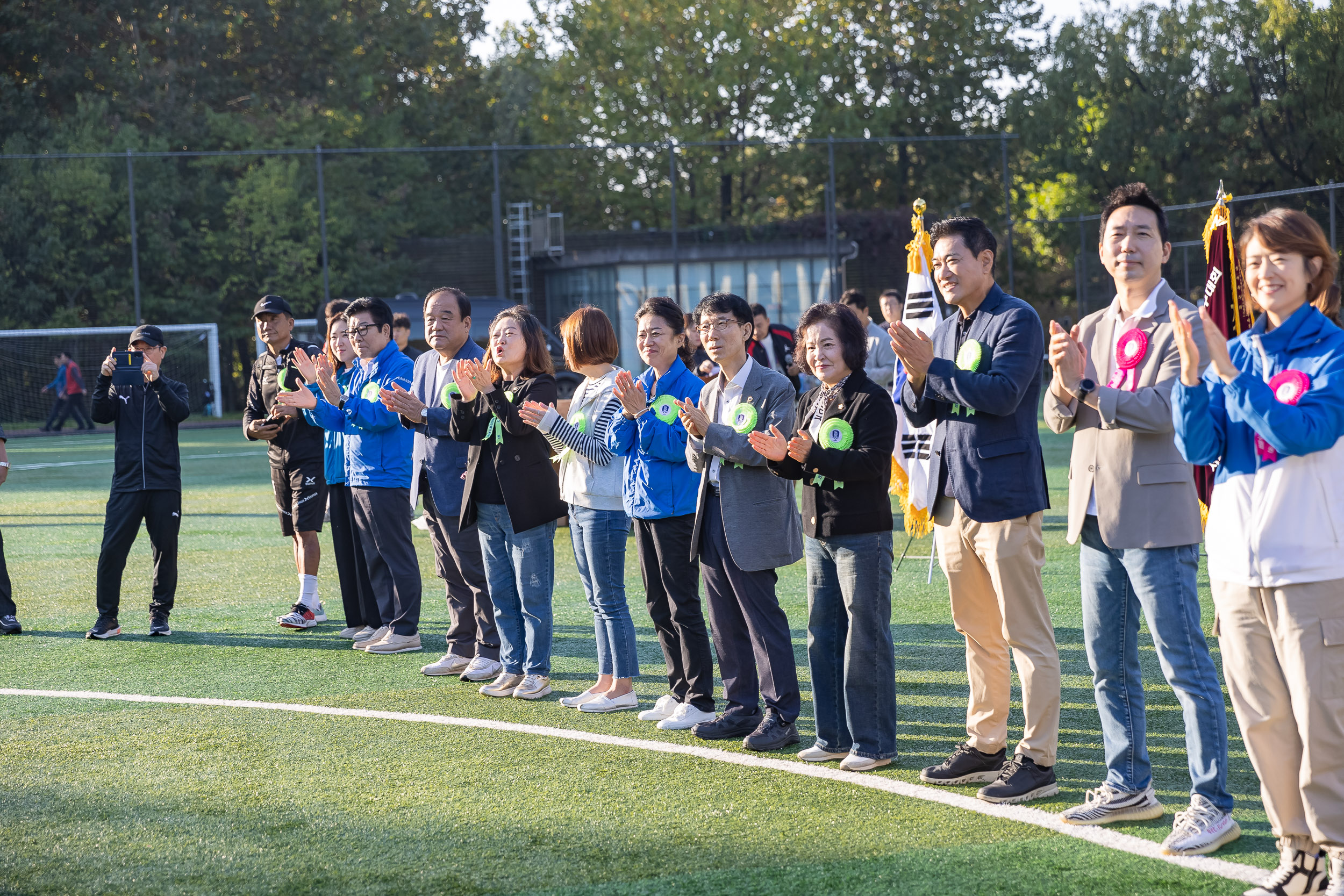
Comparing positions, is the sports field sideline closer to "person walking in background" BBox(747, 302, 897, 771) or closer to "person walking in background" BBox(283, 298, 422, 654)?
"person walking in background" BBox(747, 302, 897, 771)

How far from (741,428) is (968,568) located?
42.4 inches

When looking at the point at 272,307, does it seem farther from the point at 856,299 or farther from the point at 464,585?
the point at 856,299

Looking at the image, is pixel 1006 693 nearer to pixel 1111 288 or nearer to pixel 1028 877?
pixel 1028 877

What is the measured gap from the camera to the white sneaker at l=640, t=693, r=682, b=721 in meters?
5.76

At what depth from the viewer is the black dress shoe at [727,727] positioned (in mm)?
5422

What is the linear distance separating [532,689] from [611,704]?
470mm

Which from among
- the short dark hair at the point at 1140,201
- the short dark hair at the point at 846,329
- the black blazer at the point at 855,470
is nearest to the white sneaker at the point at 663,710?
the black blazer at the point at 855,470

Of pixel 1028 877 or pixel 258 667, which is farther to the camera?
pixel 258 667

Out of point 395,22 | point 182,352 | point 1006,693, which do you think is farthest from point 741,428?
point 395,22

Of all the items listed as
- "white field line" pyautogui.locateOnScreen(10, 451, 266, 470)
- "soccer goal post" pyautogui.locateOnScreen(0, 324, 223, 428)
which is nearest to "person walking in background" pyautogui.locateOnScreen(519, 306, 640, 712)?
"white field line" pyautogui.locateOnScreen(10, 451, 266, 470)

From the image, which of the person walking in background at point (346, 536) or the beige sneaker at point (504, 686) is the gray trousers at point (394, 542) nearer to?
the person walking in background at point (346, 536)

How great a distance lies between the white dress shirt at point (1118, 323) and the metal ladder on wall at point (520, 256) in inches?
1275

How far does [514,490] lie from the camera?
20.1 feet

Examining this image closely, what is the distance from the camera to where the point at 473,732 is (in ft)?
18.4
